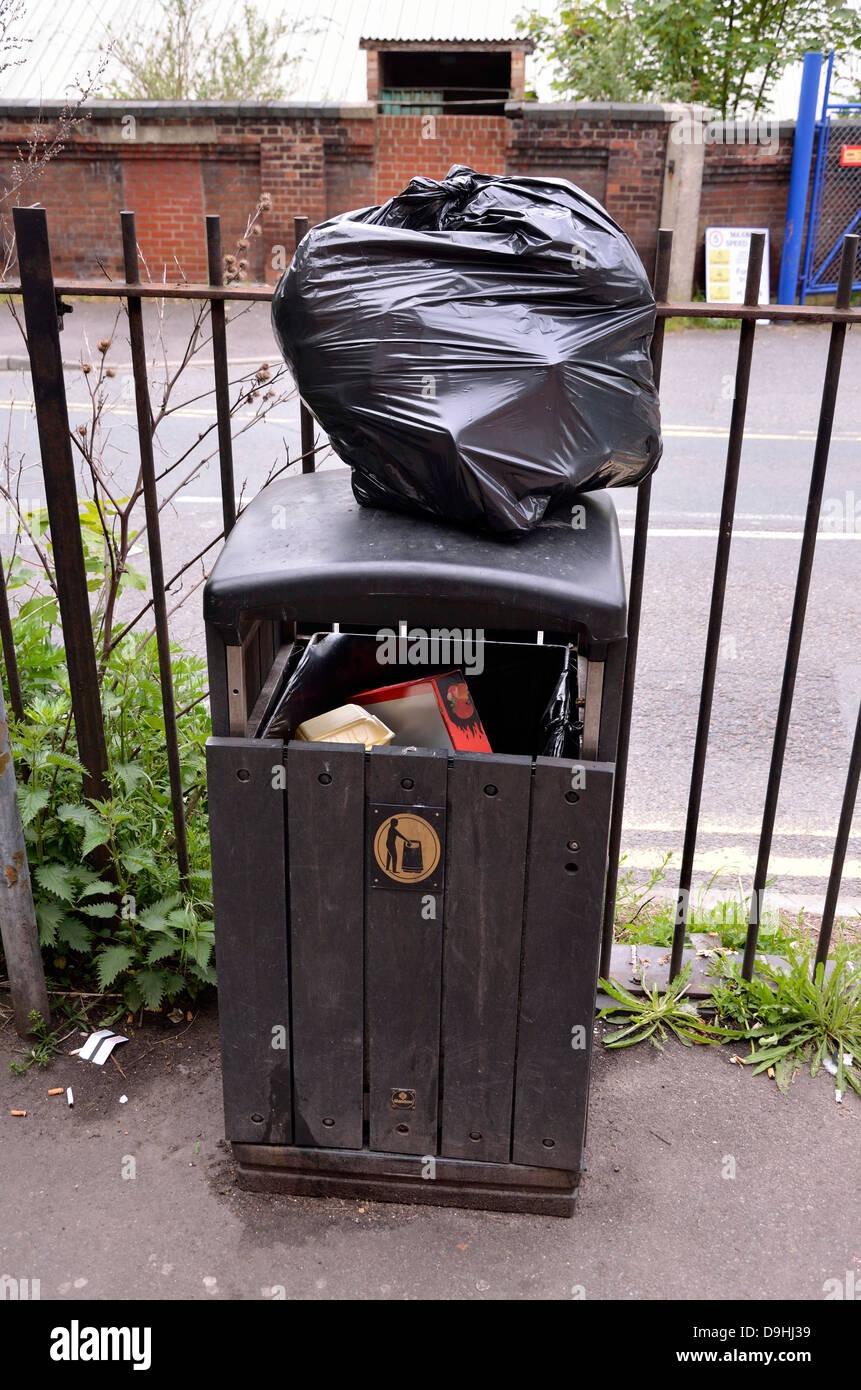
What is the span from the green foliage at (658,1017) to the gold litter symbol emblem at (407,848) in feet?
3.04

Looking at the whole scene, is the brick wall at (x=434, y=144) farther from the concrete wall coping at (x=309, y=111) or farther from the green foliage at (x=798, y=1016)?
the green foliage at (x=798, y=1016)

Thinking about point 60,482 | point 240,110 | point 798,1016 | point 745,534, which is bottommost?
point 745,534

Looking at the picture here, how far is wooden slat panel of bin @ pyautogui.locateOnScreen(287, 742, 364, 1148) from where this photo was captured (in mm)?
1899

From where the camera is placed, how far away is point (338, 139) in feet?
Result: 47.1

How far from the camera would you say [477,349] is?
72.1 inches

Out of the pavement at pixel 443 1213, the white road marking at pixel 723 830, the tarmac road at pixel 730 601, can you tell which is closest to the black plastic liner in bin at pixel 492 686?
the tarmac road at pixel 730 601

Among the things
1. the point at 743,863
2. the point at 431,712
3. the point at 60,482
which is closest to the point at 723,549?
the point at 431,712

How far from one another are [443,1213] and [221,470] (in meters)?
1.52

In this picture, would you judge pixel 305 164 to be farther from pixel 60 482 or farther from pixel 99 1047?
pixel 99 1047

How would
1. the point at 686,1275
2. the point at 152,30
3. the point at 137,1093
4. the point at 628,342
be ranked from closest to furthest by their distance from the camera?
Result: the point at 628,342
the point at 686,1275
the point at 137,1093
the point at 152,30

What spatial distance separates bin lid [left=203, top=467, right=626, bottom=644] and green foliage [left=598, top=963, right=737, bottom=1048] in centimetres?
121

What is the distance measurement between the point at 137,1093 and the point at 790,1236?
53.6 inches
